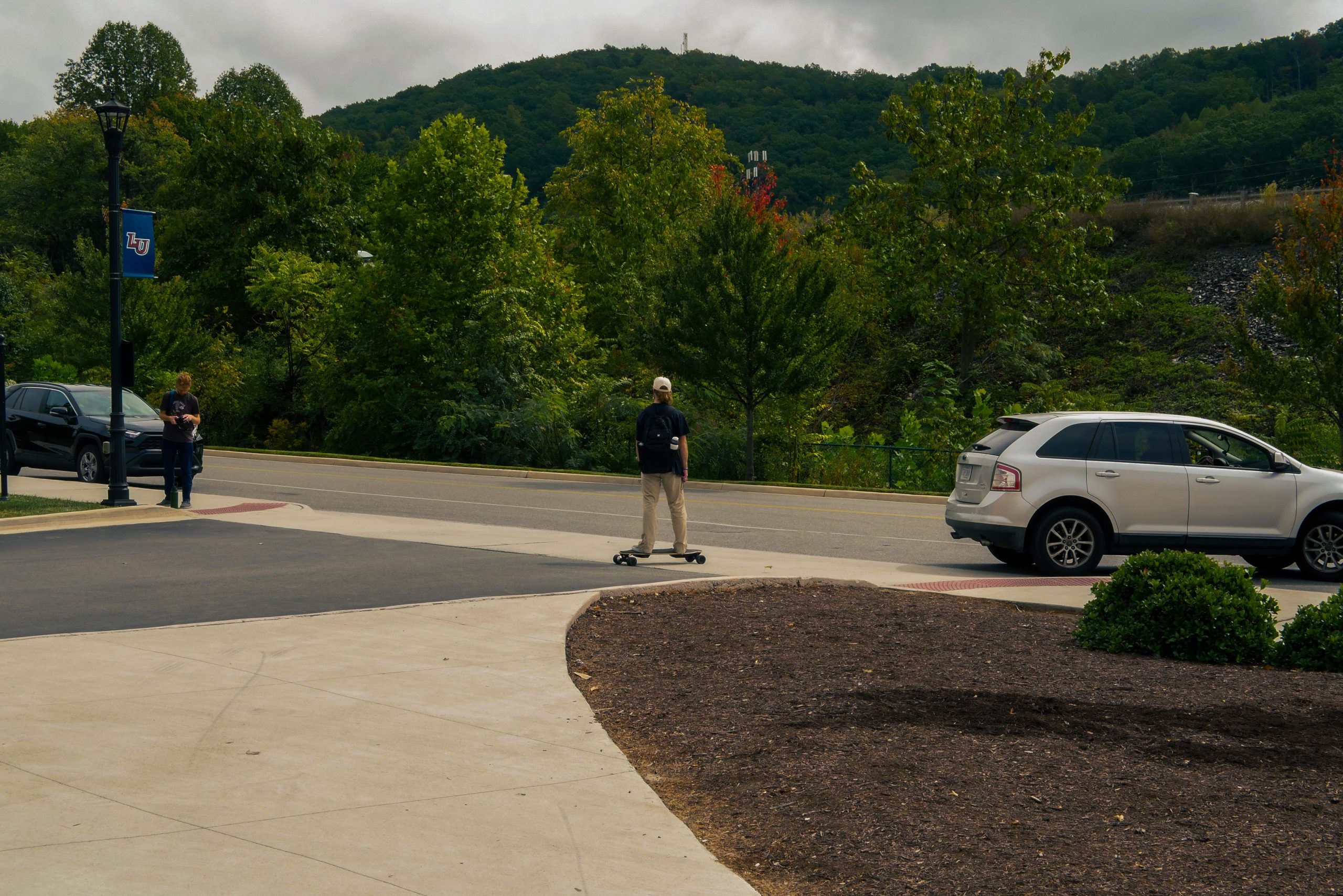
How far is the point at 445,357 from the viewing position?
37875 mm

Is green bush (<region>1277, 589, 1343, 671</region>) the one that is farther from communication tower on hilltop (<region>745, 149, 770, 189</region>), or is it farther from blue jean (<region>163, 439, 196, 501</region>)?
communication tower on hilltop (<region>745, 149, 770, 189</region>)

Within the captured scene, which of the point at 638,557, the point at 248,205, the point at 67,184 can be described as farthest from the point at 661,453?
the point at 67,184

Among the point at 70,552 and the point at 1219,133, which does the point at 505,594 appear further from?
the point at 1219,133

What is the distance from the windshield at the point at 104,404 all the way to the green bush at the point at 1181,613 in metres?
19.7

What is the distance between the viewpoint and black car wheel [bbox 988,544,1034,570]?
45.3 ft

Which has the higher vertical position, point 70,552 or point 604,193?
point 604,193

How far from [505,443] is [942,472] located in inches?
540

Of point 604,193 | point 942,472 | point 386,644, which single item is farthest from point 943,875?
point 604,193

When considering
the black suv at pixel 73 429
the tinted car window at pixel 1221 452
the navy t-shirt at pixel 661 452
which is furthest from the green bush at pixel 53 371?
the tinted car window at pixel 1221 452

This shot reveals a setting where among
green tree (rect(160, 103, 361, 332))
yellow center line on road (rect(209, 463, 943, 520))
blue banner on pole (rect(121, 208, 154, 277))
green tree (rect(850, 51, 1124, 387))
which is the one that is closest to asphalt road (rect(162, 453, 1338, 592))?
yellow center line on road (rect(209, 463, 943, 520))

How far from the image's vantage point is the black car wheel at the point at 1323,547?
521 inches

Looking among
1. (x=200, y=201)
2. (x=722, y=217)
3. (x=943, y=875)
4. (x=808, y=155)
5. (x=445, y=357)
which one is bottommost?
(x=943, y=875)

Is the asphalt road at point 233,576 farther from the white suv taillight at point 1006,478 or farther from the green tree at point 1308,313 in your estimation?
the green tree at point 1308,313

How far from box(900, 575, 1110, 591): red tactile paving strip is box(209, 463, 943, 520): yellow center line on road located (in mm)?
7232
